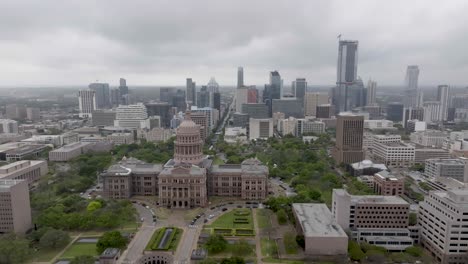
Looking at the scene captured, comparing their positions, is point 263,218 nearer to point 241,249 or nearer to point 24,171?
point 241,249

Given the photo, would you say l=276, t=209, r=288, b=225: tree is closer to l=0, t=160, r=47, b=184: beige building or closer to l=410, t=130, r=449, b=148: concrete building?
l=0, t=160, r=47, b=184: beige building

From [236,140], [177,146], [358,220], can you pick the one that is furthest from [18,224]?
[236,140]

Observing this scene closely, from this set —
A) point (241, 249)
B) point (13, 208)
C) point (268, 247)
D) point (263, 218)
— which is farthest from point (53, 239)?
point (263, 218)

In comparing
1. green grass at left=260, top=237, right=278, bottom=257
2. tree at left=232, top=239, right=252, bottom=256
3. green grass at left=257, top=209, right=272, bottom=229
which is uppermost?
tree at left=232, top=239, right=252, bottom=256

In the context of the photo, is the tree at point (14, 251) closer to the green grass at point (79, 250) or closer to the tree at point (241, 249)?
the green grass at point (79, 250)

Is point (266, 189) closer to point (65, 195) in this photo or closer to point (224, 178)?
point (224, 178)

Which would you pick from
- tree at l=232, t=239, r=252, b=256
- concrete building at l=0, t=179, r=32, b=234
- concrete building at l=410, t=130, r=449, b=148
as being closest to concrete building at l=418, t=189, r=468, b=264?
tree at l=232, t=239, r=252, b=256

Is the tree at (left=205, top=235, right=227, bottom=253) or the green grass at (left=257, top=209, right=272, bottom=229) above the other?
the tree at (left=205, top=235, right=227, bottom=253)
